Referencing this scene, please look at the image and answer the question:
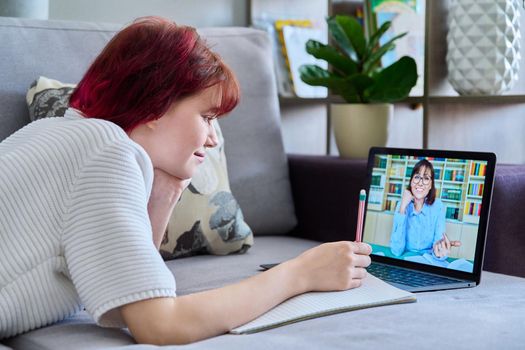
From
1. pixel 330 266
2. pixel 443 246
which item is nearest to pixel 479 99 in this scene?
pixel 443 246

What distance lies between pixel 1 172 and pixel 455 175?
798 mm

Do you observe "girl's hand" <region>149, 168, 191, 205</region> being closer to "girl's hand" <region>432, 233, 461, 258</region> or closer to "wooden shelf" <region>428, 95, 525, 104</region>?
"girl's hand" <region>432, 233, 461, 258</region>

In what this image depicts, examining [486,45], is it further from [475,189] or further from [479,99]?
[475,189]

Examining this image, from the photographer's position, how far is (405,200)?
1535 mm

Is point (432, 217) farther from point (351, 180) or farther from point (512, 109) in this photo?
point (512, 109)

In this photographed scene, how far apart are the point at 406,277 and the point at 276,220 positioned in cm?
64

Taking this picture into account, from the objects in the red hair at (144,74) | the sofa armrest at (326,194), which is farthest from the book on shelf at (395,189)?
the red hair at (144,74)

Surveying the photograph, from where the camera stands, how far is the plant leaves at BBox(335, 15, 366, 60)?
81.5 inches

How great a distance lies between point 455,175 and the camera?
1454mm

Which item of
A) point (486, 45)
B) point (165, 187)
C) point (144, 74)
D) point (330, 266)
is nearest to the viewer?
point (144, 74)

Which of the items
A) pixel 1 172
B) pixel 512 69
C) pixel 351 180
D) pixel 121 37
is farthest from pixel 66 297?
pixel 512 69

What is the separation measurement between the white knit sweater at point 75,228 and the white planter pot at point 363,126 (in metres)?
1.07

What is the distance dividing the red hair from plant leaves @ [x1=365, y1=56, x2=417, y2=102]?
A: 923 millimetres

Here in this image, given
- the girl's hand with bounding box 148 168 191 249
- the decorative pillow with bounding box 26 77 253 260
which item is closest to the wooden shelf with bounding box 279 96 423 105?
the decorative pillow with bounding box 26 77 253 260
